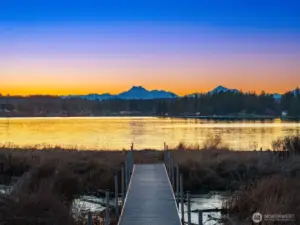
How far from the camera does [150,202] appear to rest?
11.2 m

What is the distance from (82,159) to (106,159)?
3.76ft

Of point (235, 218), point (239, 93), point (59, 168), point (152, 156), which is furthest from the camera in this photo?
point (239, 93)

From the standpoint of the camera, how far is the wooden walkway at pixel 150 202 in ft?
31.4

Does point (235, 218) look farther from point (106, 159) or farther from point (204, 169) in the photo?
point (106, 159)

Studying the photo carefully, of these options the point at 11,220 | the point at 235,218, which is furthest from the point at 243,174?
the point at 11,220

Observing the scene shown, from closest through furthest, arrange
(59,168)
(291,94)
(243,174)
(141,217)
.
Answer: (141,217), (59,168), (243,174), (291,94)

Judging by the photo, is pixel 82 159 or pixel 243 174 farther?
pixel 82 159

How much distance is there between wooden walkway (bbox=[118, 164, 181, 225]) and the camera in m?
9.56

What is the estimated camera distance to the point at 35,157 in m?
21.9
